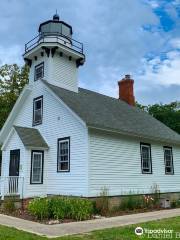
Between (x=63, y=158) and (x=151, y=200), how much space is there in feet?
16.5

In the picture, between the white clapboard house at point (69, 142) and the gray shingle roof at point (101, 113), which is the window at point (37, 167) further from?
the gray shingle roof at point (101, 113)

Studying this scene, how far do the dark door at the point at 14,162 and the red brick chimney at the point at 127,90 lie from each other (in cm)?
1129

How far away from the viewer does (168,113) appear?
36688 millimetres

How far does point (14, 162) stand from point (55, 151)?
2500 mm

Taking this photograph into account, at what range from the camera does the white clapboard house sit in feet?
46.8

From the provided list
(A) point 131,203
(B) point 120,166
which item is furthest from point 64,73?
(A) point 131,203

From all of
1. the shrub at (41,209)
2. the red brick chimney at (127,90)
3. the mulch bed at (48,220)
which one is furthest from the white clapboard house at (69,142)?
the red brick chimney at (127,90)

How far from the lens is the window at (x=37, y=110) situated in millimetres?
17406

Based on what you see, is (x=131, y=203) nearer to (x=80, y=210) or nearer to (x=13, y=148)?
(x=80, y=210)

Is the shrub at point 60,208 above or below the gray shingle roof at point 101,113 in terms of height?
below

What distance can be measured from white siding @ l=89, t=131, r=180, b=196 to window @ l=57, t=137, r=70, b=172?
154cm

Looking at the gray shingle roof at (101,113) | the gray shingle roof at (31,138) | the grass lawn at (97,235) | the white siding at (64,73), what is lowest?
the grass lawn at (97,235)

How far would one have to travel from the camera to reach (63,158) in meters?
15.2

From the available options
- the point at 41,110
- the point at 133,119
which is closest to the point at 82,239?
the point at 41,110
